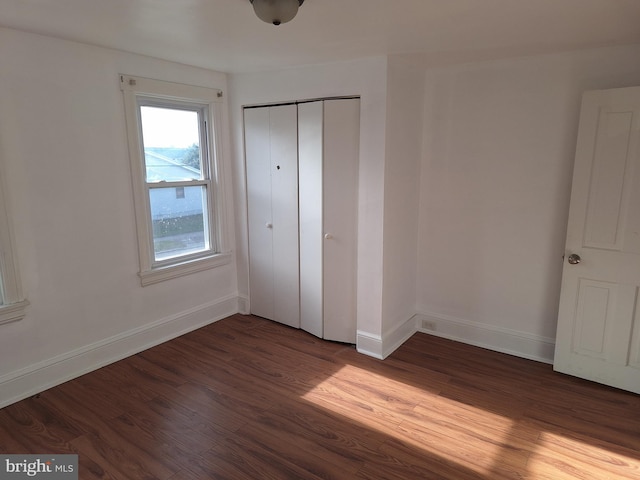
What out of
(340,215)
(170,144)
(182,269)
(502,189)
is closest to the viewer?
(502,189)

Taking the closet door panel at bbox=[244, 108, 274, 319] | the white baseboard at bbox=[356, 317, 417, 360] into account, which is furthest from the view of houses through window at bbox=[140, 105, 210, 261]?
the white baseboard at bbox=[356, 317, 417, 360]

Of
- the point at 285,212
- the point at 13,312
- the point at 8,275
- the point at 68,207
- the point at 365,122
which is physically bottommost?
the point at 13,312

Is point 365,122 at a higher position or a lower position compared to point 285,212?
higher

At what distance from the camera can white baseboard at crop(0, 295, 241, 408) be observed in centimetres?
263

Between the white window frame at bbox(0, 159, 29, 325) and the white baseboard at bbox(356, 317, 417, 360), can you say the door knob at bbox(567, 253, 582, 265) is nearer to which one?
the white baseboard at bbox(356, 317, 417, 360)

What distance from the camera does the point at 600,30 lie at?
7.74 ft

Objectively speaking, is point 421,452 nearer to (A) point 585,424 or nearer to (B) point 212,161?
(A) point 585,424

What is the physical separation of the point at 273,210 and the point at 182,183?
0.81 m

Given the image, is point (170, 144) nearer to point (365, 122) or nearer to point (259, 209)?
point (259, 209)

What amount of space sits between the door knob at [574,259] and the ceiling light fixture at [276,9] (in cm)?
238

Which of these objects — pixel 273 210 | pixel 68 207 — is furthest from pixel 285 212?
pixel 68 207

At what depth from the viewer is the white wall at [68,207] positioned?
2.52 metres

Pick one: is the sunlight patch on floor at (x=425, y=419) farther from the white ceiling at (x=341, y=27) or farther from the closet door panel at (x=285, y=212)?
the white ceiling at (x=341, y=27)

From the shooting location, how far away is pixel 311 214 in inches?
135
